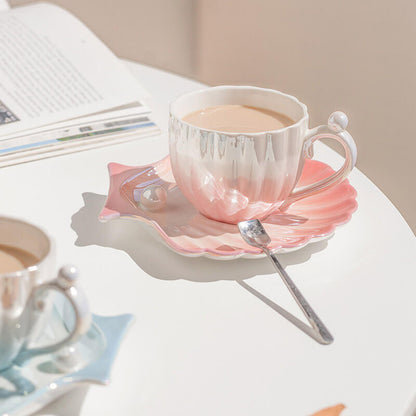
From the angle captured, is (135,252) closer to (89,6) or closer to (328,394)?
(328,394)

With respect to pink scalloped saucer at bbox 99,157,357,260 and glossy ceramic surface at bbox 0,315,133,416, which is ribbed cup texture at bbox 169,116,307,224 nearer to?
pink scalloped saucer at bbox 99,157,357,260

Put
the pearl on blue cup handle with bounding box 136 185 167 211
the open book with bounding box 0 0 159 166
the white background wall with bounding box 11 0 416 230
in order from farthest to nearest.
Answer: the white background wall with bounding box 11 0 416 230 → the open book with bounding box 0 0 159 166 → the pearl on blue cup handle with bounding box 136 185 167 211

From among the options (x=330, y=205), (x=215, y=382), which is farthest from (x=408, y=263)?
(x=215, y=382)

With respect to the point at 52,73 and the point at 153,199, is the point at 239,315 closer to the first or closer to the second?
the point at 153,199

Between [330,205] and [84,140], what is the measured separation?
307 mm

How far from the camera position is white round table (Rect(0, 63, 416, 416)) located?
42cm

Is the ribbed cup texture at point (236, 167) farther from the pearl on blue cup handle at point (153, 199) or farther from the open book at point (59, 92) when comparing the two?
the open book at point (59, 92)

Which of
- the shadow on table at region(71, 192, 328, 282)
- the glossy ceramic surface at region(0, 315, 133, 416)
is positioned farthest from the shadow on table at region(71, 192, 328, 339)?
the glossy ceramic surface at region(0, 315, 133, 416)

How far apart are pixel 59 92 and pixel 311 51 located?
2.65ft

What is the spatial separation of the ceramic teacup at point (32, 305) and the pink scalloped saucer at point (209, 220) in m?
0.17

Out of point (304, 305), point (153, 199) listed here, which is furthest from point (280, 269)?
point (153, 199)

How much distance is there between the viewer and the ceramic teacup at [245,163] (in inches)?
21.0

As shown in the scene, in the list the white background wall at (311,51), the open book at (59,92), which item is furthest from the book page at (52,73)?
the white background wall at (311,51)

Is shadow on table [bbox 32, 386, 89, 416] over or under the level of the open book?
over
